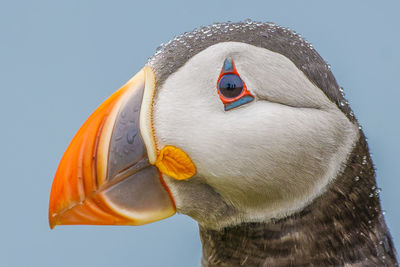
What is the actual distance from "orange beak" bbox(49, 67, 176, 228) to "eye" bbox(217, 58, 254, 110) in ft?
0.56

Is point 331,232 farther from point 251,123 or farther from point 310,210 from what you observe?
point 251,123

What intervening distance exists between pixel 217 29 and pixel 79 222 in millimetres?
569

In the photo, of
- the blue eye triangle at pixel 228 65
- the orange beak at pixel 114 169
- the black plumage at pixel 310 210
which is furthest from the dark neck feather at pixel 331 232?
the blue eye triangle at pixel 228 65

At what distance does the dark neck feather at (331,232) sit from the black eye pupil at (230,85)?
13.0 inches

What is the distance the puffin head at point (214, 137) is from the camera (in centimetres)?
136

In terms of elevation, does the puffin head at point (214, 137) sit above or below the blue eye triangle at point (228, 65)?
below

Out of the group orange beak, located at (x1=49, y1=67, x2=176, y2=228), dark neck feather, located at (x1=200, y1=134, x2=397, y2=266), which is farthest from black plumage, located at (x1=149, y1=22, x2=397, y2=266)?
orange beak, located at (x1=49, y1=67, x2=176, y2=228)

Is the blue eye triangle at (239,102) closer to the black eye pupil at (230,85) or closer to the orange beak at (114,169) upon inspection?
the black eye pupil at (230,85)

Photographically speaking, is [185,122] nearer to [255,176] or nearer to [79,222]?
[255,176]

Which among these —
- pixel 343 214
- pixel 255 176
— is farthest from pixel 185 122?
pixel 343 214

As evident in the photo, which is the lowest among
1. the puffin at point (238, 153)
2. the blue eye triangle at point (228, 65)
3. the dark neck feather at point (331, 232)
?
the dark neck feather at point (331, 232)

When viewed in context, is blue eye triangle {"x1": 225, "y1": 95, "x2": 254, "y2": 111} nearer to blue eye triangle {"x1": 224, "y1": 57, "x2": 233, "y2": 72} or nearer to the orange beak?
blue eye triangle {"x1": 224, "y1": 57, "x2": 233, "y2": 72}

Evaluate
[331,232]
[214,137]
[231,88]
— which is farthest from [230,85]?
[331,232]

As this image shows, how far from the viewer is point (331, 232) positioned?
1.48 metres
